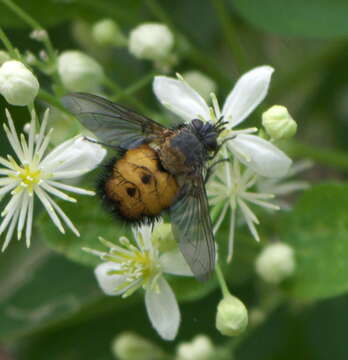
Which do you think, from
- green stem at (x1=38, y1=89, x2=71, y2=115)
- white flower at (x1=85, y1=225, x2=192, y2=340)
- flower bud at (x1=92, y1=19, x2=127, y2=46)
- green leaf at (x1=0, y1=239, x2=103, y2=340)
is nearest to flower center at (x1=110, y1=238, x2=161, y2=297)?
white flower at (x1=85, y1=225, x2=192, y2=340)

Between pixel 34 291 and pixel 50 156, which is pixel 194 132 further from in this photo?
pixel 34 291

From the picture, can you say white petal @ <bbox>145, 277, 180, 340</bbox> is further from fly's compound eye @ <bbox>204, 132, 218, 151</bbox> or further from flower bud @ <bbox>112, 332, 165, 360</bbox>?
flower bud @ <bbox>112, 332, 165, 360</bbox>

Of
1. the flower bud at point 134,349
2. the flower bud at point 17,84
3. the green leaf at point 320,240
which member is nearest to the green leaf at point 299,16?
the green leaf at point 320,240

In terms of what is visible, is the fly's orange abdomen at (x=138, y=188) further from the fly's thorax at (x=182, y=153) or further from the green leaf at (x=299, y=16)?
the green leaf at (x=299, y=16)

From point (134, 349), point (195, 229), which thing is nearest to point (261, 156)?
point (195, 229)

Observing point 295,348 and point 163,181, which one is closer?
point 163,181

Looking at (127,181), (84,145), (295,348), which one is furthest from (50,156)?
(295,348)
